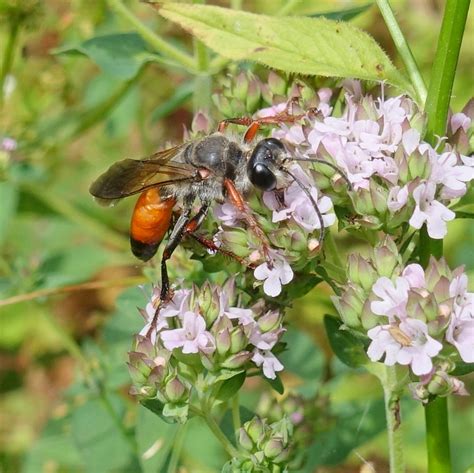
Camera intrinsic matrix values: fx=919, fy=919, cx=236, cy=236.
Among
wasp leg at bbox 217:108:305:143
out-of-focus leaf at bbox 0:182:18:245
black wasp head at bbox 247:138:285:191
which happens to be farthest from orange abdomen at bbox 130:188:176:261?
out-of-focus leaf at bbox 0:182:18:245

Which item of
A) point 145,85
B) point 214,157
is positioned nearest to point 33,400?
point 145,85

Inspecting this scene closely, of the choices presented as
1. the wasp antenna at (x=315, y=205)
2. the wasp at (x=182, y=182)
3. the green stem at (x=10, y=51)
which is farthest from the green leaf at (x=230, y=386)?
the green stem at (x=10, y=51)

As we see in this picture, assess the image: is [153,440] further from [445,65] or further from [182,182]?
[445,65]

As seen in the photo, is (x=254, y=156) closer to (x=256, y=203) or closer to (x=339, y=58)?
(x=256, y=203)

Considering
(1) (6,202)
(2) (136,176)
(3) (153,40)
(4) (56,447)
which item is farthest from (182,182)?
(1) (6,202)

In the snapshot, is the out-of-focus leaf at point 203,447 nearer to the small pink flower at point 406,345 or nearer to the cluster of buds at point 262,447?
the cluster of buds at point 262,447

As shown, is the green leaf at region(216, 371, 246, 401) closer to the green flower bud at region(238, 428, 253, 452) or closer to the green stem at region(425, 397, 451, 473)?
the green flower bud at region(238, 428, 253, 452)

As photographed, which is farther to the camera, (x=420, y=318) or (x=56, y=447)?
(x=56, y=447)
